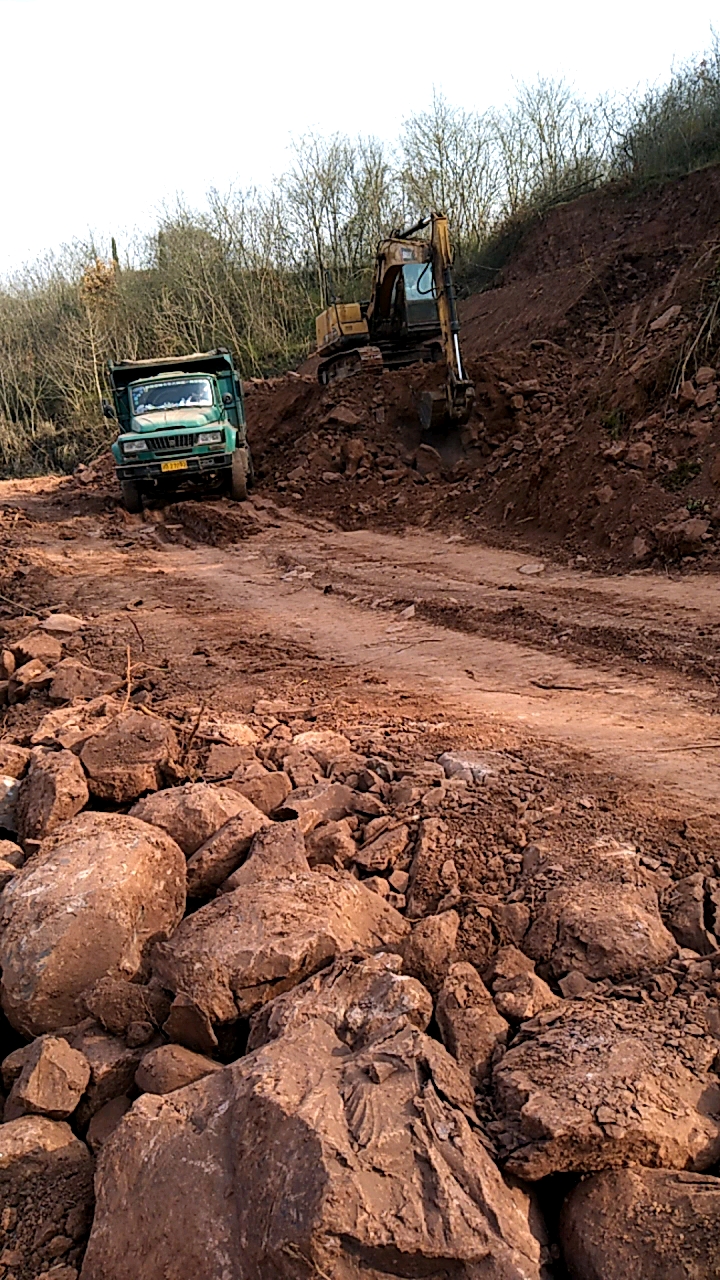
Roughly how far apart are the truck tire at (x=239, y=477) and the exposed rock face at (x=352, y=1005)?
1289cm

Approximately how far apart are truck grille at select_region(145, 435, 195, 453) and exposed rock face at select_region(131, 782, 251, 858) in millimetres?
11556

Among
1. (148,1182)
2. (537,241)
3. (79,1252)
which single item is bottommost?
(79,1252)

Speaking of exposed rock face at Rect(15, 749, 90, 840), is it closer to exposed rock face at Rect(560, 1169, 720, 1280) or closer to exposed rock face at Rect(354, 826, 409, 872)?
exposed rock face at Rect(354, 826, 409, 872)

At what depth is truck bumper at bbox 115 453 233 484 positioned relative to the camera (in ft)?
48.3

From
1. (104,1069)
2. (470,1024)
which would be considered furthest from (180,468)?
(470,1024)

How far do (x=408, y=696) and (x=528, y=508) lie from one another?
619 centimetres

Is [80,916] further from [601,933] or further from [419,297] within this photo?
[419,297]

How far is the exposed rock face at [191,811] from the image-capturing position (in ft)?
12.5

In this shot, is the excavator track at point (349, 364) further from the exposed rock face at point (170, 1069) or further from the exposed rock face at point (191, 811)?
the exposed rock face at point (170, 1069)

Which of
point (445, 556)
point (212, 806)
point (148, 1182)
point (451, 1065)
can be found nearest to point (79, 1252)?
point (148, 1182)

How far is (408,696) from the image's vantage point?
5.60 meters

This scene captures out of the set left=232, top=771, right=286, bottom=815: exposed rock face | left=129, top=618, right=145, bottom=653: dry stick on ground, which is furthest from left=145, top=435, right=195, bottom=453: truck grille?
left=232, top=771, right=286, bottom=815: exposed rock face

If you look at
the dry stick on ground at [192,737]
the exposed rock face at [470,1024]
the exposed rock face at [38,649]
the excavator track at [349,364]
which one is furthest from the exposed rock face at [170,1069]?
the excavator track at [349,364]

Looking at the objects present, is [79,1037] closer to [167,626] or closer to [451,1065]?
[451,1065]
